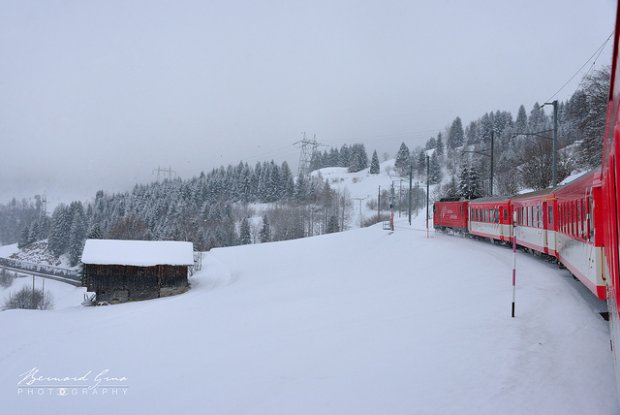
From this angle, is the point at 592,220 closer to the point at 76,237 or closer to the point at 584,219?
the point at 584,219

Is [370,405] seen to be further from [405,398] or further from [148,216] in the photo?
[148,216]

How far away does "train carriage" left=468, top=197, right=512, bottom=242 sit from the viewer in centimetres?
2228

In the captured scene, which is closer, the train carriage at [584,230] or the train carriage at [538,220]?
the train carriage at [584,230]

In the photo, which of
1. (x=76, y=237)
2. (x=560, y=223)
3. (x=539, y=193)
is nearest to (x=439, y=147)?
(x=76, y=237)

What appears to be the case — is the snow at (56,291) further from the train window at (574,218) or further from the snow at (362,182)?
the snow at (362,182)

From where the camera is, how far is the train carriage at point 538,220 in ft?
48.2

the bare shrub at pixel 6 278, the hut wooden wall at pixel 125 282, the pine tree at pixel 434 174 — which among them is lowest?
the bare shrub at pixel 6 278

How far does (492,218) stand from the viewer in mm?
24953

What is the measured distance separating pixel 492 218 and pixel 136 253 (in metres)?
32.1

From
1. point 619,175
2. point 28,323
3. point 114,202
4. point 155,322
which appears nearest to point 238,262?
point 28,323

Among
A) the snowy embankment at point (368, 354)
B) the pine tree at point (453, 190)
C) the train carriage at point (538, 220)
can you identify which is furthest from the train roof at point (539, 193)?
the pine tree at point (453, 190)

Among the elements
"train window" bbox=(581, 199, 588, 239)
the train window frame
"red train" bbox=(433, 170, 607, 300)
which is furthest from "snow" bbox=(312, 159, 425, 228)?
"train window" bbox=(581, 199, 588, 239)

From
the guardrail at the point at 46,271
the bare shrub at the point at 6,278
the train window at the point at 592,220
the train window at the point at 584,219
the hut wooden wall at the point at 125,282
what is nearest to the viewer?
the train window at the point at 592,220

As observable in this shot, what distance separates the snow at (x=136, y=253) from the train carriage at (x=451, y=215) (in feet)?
81.3
